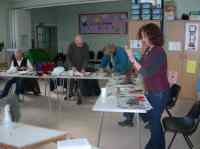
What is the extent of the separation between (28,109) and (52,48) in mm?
7077

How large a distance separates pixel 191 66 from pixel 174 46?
55 centimetres

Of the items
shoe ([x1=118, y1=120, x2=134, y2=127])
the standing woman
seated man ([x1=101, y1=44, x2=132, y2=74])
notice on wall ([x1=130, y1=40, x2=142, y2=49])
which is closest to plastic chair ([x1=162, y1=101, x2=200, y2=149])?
the standing woman

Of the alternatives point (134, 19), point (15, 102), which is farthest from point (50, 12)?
point (15, 102)

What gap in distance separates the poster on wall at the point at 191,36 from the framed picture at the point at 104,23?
15.1ft

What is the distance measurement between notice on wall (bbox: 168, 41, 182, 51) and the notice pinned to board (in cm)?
36

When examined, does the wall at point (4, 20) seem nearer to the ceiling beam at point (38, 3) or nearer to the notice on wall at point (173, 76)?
the ceiling beam at point (38, 3)

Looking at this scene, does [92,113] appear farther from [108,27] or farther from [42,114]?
[108,27]

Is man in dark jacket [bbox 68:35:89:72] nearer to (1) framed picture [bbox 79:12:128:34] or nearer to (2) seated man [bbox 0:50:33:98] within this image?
(2) seated man [bbox 0:50:33:98]

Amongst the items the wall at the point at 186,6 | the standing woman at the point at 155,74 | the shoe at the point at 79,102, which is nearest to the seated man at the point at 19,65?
the shoe at the point at 79,102

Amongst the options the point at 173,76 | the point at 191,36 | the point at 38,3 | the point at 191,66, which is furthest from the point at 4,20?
the point at 191,66

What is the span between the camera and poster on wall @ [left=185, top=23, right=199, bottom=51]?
22.8 ft

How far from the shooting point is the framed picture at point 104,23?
11539 mm

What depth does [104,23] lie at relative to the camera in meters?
11.9

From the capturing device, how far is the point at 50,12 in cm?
1270
